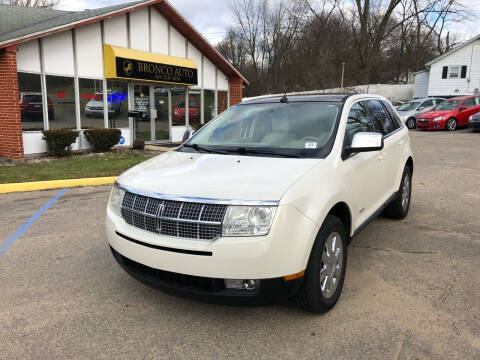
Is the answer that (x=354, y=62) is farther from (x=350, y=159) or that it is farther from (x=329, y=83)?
(x=350, y=159)

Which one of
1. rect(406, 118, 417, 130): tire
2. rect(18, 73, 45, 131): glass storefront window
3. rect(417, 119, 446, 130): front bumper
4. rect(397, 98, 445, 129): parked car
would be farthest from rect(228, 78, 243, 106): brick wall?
rect(406, 118, 417, 130): tire

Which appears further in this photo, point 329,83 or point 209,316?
point 329,83

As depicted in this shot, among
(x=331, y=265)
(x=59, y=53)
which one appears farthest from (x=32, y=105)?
(x=331, y=265)

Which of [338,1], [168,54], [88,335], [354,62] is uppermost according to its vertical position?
[338,1]

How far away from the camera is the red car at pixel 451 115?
20.9 metres

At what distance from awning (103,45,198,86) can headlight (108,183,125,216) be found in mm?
10594

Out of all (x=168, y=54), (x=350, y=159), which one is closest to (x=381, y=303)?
(x=350, y=159)

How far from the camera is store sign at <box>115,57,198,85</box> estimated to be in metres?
13.2

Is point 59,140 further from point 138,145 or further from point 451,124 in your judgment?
point 451,124

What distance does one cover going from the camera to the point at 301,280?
9.01ft

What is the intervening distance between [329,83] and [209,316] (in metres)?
49.5

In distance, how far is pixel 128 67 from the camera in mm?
13328

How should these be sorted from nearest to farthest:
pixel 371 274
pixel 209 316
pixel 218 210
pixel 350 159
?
pixel 218 210 → pixel 209 316 → pixel 350 159 → pixel 371 274

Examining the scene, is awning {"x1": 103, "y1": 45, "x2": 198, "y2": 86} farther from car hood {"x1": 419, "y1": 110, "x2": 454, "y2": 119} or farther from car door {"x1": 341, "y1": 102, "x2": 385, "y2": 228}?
car hood {"x1": 419, "y1": 110, "x2": 454, "y2": 119}
